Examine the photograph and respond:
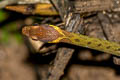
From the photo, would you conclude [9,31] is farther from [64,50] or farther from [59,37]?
[59,37]

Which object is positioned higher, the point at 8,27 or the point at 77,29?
the point at 77,29

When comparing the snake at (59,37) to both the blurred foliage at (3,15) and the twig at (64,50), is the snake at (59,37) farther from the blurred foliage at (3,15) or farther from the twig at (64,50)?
the blurred foliage at (3,15)

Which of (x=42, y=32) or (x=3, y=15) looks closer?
(x=42, y=32)

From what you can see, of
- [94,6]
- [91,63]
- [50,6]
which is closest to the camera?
[94,6]

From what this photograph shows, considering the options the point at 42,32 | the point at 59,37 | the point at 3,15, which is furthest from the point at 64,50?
the point at 3,15

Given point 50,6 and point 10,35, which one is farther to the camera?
point 10,35

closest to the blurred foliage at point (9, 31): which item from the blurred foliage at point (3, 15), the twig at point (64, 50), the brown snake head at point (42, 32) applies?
the blurred foliage at point (3, 15)

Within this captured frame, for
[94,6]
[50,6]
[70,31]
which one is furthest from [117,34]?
[50,6]

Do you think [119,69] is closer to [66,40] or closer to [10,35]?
[66,40]
